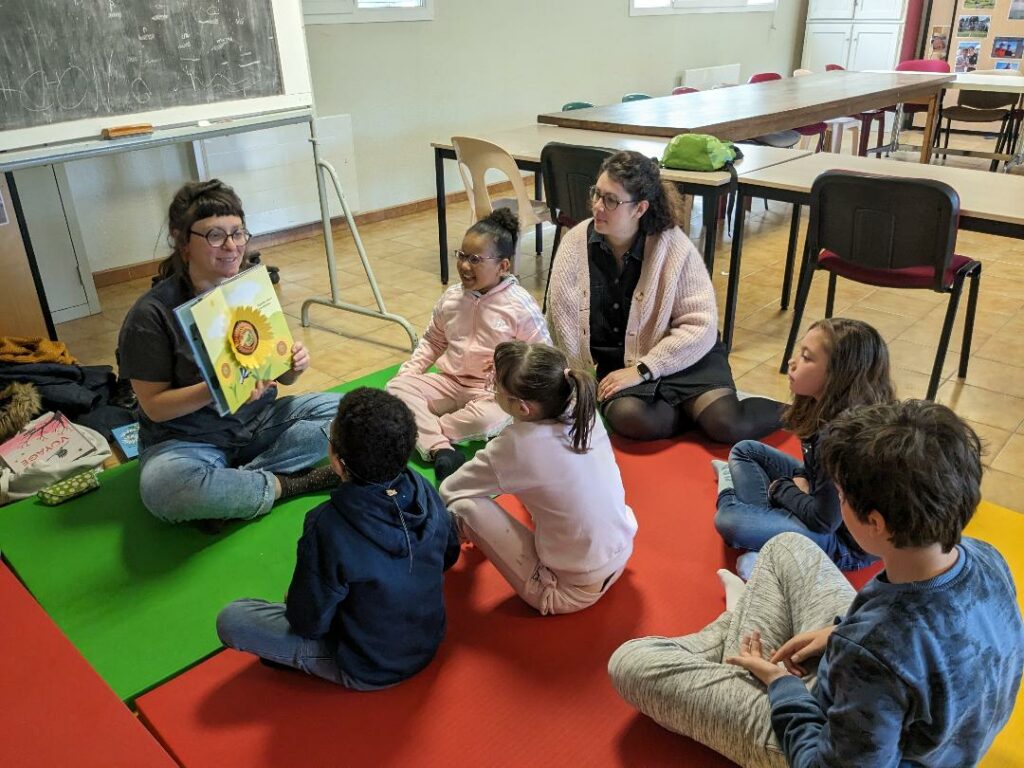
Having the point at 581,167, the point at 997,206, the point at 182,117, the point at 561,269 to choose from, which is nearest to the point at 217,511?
the point at 561,269

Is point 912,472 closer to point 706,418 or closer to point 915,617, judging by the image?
point 915,617

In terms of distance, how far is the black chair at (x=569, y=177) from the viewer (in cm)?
326

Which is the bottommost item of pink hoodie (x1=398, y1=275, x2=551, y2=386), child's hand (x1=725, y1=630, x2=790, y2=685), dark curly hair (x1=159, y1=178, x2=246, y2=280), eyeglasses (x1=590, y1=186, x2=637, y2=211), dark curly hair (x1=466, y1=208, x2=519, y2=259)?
child's hand (x1=725, y1=630, x2=790, y2=685)

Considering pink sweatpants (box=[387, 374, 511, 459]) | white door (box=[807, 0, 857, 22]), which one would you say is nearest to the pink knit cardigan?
pink sweatpants (box=[387, 374, 511, 459])

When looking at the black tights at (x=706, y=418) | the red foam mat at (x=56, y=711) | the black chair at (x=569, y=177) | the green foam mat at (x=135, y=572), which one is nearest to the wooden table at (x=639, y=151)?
the black chair at (x=569, y=177)

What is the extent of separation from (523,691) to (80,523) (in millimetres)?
1282

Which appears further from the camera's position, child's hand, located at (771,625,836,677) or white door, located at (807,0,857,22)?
white door, located at (807,0,857,22)

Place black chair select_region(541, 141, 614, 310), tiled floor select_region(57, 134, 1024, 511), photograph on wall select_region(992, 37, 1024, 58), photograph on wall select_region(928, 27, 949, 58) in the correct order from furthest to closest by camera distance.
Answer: photograph on wall select_region(928, 27, 949, 58) → photograph on wall select_region(992, 37, 1024, 58) → black chair select_region(541, 141, 614, 310) → tiled floor select_region(57, 134, 1024, 511)

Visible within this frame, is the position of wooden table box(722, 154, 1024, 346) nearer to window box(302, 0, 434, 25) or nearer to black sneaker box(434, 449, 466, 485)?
black sneaker box(434, 449, 466, 485)

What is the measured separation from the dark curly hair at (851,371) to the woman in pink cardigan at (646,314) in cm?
66

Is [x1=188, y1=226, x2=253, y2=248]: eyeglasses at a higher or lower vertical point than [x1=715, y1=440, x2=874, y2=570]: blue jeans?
higher

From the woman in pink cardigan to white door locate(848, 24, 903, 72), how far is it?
266 inches

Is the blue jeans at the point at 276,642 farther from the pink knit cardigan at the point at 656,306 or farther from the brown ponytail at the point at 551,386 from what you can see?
the pink knit cardigan at the point at 656,306

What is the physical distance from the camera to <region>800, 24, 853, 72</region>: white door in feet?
26.8
